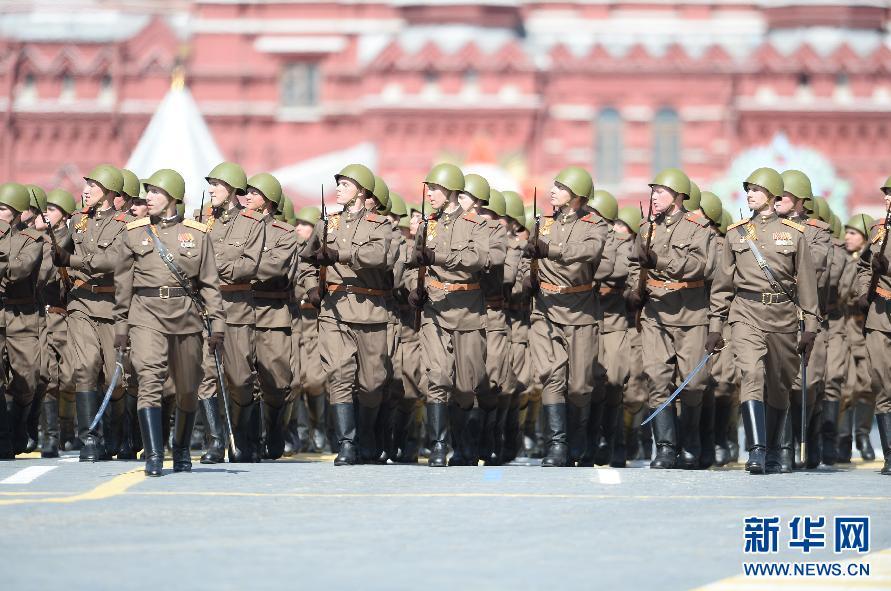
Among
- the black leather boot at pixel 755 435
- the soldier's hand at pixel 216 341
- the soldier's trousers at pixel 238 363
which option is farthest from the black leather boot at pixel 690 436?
the soldier's hand at pixel 216 341

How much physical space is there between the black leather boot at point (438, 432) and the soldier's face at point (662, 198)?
75.5 inches

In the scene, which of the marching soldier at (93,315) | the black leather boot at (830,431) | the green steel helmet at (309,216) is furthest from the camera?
the green steel helmet at (309,216)

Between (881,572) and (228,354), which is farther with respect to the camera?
(228,354)

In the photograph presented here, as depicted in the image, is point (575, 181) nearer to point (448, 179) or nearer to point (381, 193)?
point (448, 179)

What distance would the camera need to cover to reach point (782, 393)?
13.4m

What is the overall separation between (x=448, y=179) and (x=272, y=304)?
59.3 inches

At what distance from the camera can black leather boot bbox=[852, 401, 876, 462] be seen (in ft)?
57.9

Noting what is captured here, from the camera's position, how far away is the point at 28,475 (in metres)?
12.5

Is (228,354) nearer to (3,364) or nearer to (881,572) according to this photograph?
(3,364)

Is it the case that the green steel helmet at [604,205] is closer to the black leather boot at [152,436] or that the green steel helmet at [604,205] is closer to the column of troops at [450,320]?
the column of troops at [450,320]

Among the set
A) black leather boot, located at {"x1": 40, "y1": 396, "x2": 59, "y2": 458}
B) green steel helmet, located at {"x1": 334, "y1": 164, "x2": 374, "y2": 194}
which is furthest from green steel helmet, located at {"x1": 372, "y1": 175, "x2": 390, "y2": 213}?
black leather boot, located at {"x1": 40, "y1": 396, "x2": 59, "y2": 458}

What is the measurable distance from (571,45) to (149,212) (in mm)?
34096

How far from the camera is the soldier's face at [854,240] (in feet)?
56.9

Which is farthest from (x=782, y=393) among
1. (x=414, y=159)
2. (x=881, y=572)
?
(x=414, y=159)
